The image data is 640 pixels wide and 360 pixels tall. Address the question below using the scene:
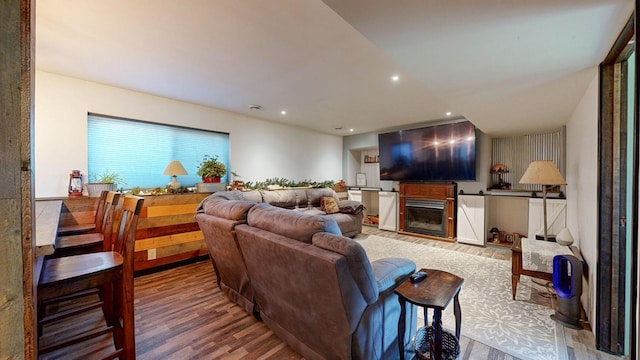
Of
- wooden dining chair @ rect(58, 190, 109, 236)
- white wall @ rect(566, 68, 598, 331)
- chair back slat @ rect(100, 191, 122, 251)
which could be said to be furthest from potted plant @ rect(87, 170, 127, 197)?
white wall @ rect(566, 68, 598, 331)

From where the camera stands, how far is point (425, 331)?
5.65 ft

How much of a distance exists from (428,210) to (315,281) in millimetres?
4525

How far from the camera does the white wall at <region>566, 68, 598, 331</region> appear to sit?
76.2 inches

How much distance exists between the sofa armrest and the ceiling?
142 centimetres

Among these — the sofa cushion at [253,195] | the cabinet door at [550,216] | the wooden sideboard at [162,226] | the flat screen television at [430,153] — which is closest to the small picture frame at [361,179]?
the flat screen television at [430,153]

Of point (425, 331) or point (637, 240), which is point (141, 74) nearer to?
point (425, 331)

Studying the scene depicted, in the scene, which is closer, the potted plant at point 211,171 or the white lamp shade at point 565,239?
the white lamp shade at point 565,239

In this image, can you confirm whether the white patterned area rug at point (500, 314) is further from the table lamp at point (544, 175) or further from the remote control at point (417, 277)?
the table lamp at point (544, 175)

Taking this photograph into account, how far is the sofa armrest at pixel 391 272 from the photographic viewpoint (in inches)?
60.4

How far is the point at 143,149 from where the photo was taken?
3732 millimetres

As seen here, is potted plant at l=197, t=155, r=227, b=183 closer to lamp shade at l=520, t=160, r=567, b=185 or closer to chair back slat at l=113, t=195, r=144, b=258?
chair back slat at l=113, t=195, r=144, b=258

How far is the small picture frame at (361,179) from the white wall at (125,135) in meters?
1.81

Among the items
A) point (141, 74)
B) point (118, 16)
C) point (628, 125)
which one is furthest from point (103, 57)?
point (628, 125)

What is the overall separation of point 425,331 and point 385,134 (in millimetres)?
4669
